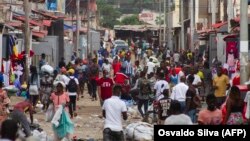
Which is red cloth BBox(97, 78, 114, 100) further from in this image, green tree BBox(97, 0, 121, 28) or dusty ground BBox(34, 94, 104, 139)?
green tree BBox(97, 0, 121, 28)

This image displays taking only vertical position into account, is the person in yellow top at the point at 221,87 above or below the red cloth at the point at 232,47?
below

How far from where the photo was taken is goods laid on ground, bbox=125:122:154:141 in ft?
65.1

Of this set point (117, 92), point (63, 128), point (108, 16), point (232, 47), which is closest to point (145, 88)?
point (63, 128)

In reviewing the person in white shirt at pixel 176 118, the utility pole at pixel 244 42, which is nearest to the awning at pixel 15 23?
the utility pole at pixel 244 42

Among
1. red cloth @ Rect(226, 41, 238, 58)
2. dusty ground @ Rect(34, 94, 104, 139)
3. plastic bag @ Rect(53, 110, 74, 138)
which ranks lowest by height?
dusty ground @ Rect(34, 94, 104, 139)

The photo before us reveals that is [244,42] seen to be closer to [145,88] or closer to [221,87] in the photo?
[221,87]

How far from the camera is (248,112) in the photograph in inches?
639

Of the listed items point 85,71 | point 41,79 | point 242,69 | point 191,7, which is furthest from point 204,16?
point 242,69

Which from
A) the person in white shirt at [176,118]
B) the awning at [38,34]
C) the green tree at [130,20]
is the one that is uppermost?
the green tree at [130,20]

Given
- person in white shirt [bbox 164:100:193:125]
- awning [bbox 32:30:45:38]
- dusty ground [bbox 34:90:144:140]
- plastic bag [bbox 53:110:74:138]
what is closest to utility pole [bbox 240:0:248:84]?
dusty ground [bbox 34:90:144:140]

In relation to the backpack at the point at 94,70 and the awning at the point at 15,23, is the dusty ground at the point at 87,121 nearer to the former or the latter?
the backpack at the point at 94,70

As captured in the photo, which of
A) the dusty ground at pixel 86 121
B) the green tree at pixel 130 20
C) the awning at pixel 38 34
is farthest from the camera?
the green tree at pixel 130 20

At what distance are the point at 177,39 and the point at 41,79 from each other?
58.6 m

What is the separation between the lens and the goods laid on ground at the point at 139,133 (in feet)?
65.1
